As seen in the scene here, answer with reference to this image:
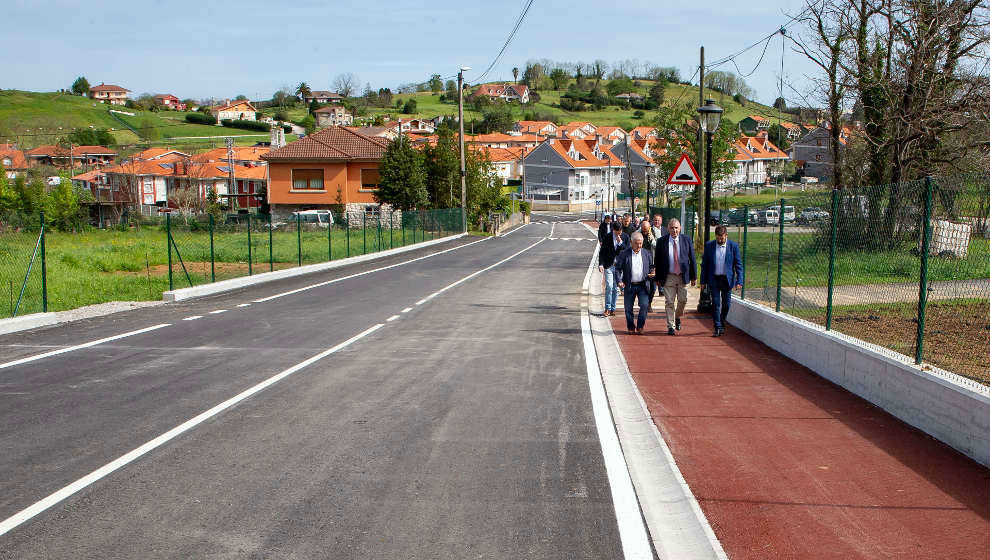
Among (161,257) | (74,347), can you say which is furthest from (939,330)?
(161,257)

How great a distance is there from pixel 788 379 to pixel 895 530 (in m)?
4.77

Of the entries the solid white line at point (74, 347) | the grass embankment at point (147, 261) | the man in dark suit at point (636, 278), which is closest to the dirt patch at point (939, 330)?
the man in dark suit at point (636, 278)

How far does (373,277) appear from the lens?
25.4 meters

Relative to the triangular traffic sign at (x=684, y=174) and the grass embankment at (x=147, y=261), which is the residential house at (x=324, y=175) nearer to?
Answer: the grass embankment at (x=147, y=261)

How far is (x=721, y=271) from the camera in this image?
42.4ft

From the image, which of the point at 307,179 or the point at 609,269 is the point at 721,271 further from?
the point at 307,179

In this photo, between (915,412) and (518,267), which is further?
(518,267)

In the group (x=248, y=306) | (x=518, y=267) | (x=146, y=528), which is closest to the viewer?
(x=146, y=528)

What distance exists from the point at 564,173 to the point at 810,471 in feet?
391

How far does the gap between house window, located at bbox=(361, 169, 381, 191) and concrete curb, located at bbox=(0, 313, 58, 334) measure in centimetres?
5004

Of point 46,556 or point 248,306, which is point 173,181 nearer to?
point 248,306

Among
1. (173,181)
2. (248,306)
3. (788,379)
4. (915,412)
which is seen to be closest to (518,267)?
(248,306)

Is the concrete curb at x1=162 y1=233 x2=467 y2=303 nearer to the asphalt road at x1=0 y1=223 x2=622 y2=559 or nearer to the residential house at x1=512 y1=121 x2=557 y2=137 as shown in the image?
the asphalt road at x1=0 y1=223 x2=622 y2=559

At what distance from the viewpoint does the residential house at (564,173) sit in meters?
122
